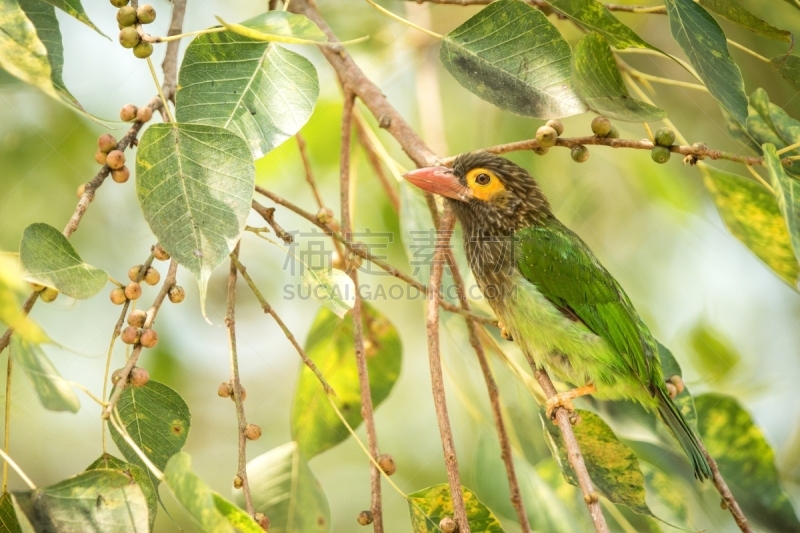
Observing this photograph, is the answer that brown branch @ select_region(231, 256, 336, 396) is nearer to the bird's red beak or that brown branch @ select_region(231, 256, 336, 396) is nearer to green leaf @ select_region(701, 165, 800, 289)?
the bird's red beak

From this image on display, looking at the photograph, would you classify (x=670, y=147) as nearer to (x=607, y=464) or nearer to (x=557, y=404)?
(x=557, y=404)

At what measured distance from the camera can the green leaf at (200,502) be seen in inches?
59.4

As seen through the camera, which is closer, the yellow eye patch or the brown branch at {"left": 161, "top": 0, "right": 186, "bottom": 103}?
the brown branch at {"left": 161, "top": 0, "right": 186, "bottom": 103}

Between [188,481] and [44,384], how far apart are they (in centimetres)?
37

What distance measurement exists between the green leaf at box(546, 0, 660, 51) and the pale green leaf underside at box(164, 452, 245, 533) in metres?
1.56

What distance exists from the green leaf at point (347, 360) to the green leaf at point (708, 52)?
158cm

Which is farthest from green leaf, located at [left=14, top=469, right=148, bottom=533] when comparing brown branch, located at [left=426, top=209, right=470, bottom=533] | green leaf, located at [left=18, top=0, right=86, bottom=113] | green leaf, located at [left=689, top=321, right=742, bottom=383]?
green leaf, located at [left=689, top=321, right=742, bottom=383]

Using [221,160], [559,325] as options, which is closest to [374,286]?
[559,325]

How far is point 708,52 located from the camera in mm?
2072

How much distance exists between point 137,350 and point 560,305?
5.88 feet

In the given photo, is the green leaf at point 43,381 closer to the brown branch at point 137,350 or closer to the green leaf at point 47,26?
the brown branch at point 137,350

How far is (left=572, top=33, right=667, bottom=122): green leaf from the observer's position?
202 cm

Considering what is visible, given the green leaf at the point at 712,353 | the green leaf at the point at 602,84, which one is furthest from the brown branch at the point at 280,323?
the green leaf at the point at 712,353

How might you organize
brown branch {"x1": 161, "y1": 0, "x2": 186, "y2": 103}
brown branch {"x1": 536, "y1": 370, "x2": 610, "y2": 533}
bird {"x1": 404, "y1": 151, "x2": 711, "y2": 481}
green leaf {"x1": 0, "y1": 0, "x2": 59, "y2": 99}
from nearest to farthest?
green leaf {"x1": 0, "y1": 0, "x2": 59, "y2": 99}
brown branch {"x1": 536, "y1": 370, "x2": 610, "y2": 533}
brown branch {"x1": 161, "y1": 0, "x2": 186, "y2": 103}
bird {"x1": 404, "y1": 151, "x2": 711, "y2": 481}
